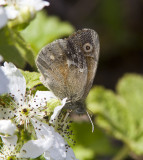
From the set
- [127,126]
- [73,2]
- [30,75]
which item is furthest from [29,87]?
[73,2]

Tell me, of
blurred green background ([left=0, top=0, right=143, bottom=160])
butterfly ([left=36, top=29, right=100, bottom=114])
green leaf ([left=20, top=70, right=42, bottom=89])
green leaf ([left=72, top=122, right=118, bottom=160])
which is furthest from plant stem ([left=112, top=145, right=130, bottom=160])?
green leaf ([left=20, top=70, right=42, bottom=89])

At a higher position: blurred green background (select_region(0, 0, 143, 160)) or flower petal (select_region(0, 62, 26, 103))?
flower petal (select_region(0, 62, 26, 103))

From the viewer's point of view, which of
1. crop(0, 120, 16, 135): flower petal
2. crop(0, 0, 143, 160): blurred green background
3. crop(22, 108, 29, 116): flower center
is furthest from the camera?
crop(0, 0, 143, 160): blurred green background

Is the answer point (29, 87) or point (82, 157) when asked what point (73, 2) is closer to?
point (82, 157)

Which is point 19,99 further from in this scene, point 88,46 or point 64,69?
point 88,46

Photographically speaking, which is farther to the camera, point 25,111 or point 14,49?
point 14,49

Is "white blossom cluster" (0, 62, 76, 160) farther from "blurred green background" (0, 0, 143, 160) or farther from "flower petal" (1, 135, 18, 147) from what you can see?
"blurred green background" (0, 0, 143, 160)

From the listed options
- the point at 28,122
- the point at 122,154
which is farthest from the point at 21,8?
the point at 122,154

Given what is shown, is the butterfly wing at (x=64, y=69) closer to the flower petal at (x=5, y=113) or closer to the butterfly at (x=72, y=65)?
the butterfly at (x=72, y=65)
